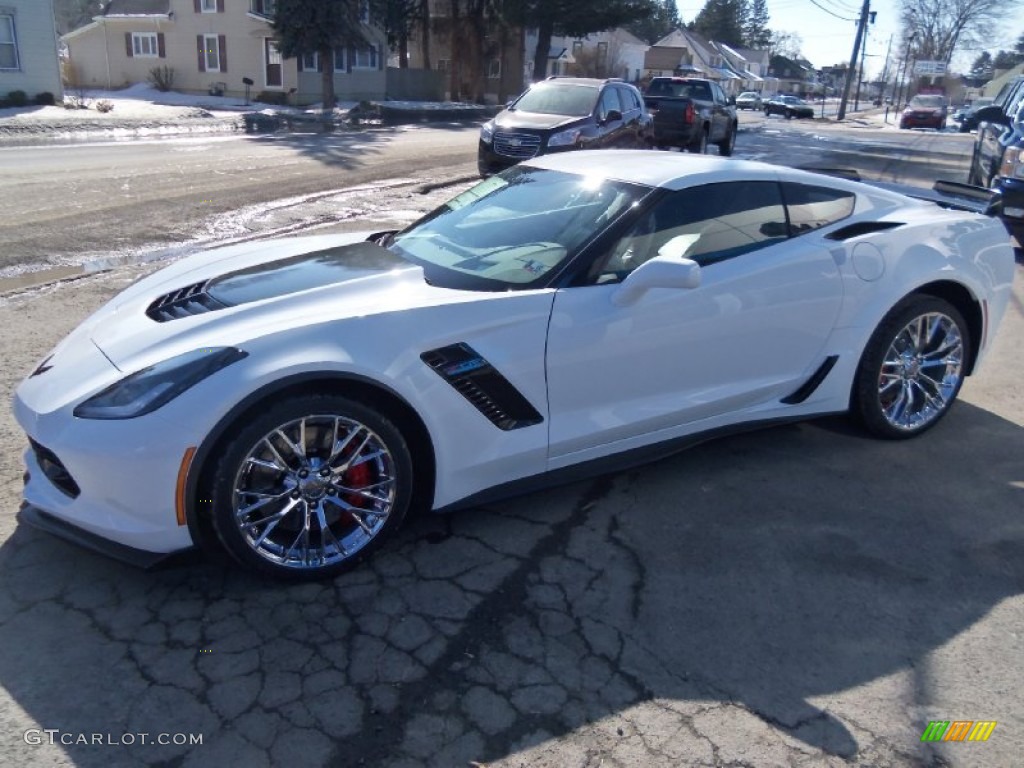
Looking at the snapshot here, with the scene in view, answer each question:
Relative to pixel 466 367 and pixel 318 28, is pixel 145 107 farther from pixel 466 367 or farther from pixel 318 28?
pixel 466 367

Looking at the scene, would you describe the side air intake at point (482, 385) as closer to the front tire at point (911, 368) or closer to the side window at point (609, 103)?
the front tire at point (911, 368)

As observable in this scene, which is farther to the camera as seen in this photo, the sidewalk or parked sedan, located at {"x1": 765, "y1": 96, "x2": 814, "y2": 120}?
parked sedan, located at {"x1": 765, "y1": 96, "x2": 814, "y2": 120}

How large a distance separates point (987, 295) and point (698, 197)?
1.94 metres

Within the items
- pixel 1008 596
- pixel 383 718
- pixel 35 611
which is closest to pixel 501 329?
pixel 383 718

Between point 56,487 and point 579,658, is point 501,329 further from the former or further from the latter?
point 56,487

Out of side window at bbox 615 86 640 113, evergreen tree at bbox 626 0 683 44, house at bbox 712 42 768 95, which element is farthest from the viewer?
evergreen tree at bbox 626 0 683 44

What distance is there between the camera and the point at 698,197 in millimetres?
4016

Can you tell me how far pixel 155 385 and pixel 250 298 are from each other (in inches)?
25.9

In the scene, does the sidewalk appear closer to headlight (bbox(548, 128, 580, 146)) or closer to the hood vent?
headlight (bbox(548, 128, 580, 146))

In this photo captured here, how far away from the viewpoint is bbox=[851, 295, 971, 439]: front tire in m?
4.43

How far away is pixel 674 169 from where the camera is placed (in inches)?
162

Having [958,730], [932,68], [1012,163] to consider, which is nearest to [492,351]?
[958,730]

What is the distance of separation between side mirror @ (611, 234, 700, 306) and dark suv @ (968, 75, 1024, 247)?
6.58 meters

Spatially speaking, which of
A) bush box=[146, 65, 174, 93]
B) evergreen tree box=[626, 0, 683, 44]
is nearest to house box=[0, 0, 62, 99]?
bush box=[146, 65, 174, 93]
